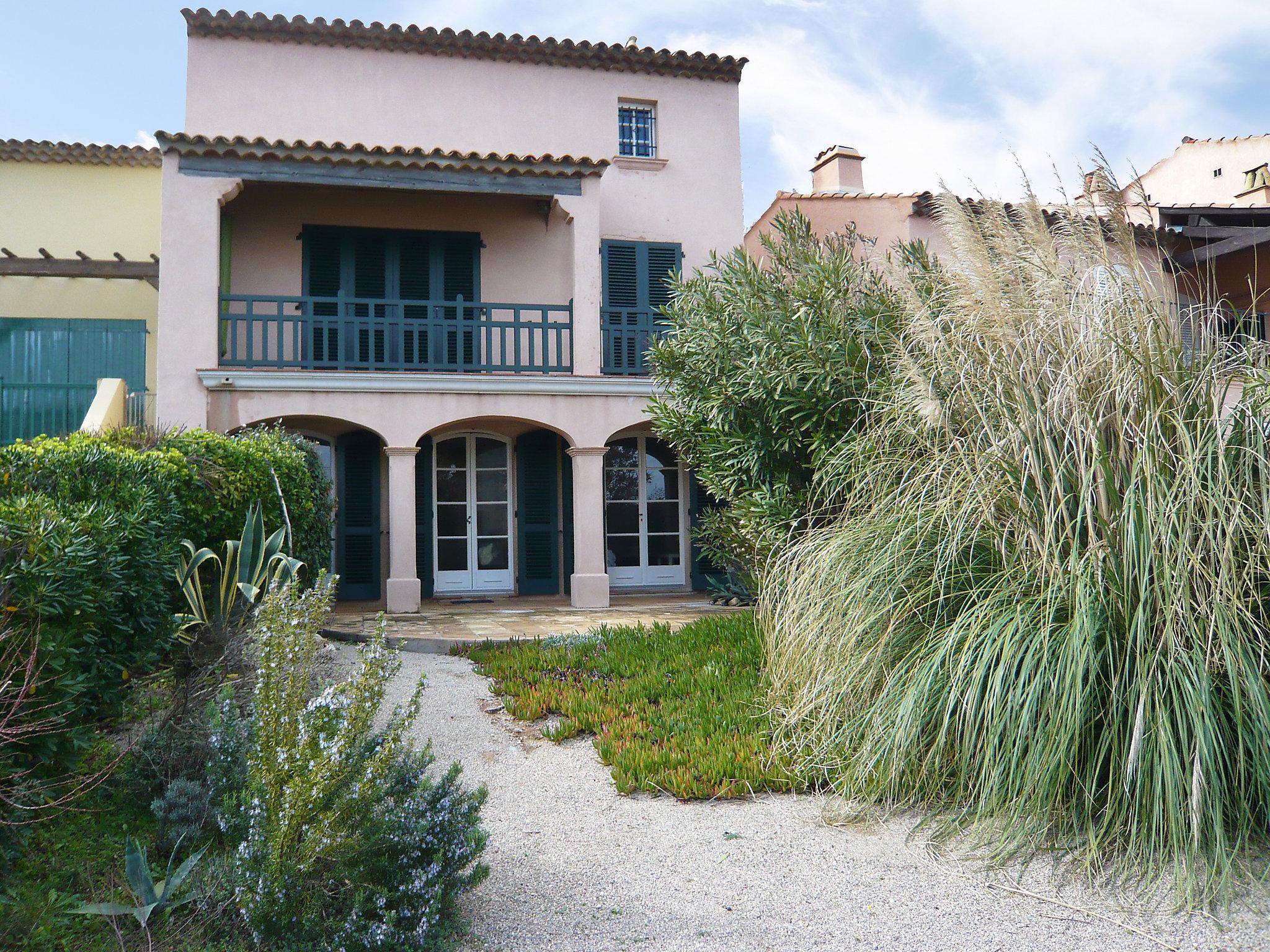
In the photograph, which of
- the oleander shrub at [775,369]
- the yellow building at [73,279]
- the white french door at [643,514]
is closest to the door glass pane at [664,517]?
the white french door at [643,514]

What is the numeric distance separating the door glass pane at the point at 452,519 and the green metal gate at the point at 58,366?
3.96 metres

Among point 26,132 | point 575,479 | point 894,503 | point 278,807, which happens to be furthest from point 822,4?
point 26,132

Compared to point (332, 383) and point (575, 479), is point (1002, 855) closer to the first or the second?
point (575, 479)

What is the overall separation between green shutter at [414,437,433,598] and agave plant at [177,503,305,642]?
227 inches

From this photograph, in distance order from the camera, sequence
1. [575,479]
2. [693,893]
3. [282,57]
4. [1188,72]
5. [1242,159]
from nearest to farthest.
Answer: [693,893] → [1188,72] → [575,479] → [282,57] → [1242,159]

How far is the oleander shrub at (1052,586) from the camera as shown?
10.7 feet

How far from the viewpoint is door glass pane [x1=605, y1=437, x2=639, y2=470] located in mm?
12719

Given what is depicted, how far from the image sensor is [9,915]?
2857 millimetres

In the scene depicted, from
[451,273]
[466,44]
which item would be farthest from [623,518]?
[466,44]

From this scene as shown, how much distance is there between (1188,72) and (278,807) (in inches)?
362

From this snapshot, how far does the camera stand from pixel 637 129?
13.0 meters

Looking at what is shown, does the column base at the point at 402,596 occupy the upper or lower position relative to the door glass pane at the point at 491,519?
lower

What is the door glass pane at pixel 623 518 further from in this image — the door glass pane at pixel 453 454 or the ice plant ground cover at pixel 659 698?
the ice plant ground cover at pixel 659 698

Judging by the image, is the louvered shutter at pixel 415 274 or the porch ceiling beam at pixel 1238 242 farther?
the louvered shutter at pixel 415 274
